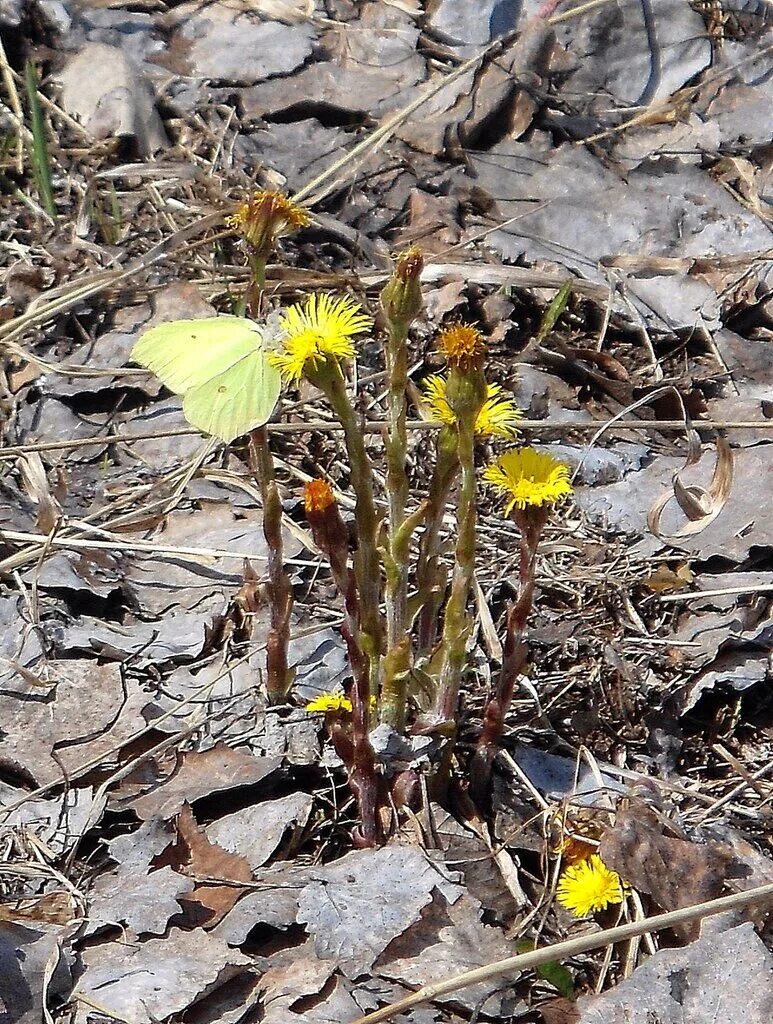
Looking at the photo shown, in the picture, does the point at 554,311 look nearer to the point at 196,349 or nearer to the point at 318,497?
the point at 196,349

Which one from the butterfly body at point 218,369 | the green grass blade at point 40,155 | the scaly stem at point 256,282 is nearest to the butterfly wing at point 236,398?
the butterfly body at point 218,369

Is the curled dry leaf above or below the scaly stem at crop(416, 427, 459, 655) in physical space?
below

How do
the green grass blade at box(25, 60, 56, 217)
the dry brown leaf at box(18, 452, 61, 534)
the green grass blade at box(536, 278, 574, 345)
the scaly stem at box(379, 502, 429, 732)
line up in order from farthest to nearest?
the green grass blade at box(25, 60, 56, 217) < the green grass blade at box(536, 278, 574, 345) < the dry brown leaf at box(18, 452, 61, 534) < the scaly stem at box(379, 502, 429, 732)

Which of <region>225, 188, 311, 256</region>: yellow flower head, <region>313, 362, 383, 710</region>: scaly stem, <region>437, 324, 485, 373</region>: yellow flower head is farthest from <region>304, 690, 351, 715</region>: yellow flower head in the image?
<region>225, 188, 311, 256</region>: yellow flower head

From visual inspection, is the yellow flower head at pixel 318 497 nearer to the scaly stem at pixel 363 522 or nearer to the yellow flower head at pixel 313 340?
the scaly stem at pixel 363 522

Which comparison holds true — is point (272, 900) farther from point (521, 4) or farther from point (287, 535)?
point (521, 4)

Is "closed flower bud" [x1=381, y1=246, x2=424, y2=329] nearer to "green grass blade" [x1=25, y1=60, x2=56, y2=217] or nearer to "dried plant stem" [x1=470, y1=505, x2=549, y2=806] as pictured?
"dried plant stem" [x1=470, y1=505, x2=549, y2=806]
